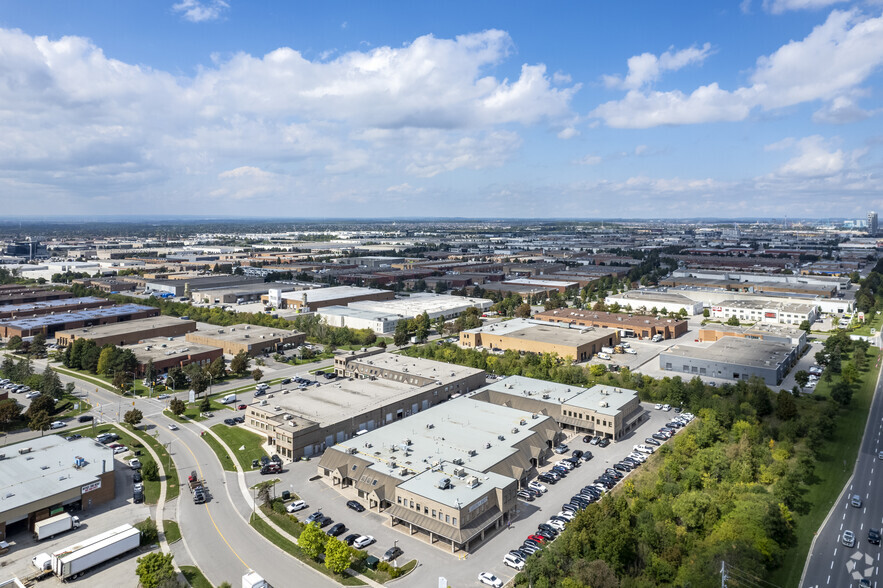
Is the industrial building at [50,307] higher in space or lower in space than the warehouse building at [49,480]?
higher

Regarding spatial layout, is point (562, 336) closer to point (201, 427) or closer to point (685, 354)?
point (685, 354)

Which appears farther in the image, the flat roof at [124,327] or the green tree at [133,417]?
the flat roof at [124,327]

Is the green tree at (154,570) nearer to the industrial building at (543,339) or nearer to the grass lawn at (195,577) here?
the grass lawn at (195,577)

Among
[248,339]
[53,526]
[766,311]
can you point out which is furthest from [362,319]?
[766,311]

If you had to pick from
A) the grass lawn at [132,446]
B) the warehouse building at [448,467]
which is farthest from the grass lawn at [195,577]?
the warehouse building at [448,467]

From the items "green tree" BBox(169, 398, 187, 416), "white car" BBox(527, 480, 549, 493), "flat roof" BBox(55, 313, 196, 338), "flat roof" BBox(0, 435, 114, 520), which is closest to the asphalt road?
"white car" BBox(527, 480, 549, 493)

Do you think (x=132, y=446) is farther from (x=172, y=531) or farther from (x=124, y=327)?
(x=124, y=327)
